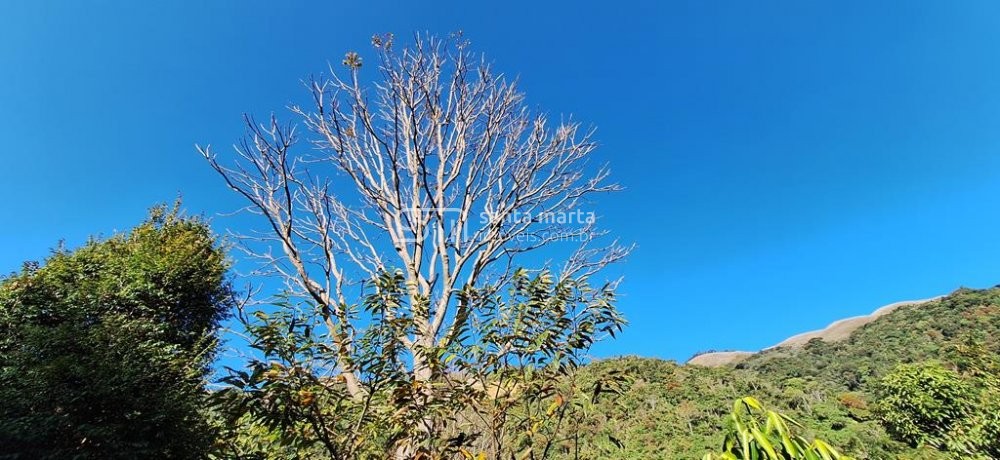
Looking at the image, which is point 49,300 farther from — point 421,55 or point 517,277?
point 517,277

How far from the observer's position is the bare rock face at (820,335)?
29188mm

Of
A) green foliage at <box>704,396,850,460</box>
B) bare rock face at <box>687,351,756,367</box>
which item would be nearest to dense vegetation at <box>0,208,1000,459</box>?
→ green foliage at <box>704,396,850,460</box>

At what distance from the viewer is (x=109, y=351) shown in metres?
3.88

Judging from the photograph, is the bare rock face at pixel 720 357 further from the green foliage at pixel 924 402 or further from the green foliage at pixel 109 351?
the green foliage at pixel 109 351

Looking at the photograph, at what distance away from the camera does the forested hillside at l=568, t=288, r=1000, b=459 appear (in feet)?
25.6

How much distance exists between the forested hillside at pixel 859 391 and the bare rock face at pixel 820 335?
1.81 metres

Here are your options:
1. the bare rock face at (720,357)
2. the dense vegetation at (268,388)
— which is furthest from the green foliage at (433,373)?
the bare rock face at (720,357)

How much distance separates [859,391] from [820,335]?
16200 mm

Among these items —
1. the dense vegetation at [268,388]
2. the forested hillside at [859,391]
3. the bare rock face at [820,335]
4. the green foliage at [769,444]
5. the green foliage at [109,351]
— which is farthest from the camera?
the bare rock face at [820,335]

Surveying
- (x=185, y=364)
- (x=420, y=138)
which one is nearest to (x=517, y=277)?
(x=420, y=138)

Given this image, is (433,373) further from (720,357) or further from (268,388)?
(720,357)

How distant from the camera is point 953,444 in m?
7.47

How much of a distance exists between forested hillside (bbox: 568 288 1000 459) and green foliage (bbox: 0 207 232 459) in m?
3.70

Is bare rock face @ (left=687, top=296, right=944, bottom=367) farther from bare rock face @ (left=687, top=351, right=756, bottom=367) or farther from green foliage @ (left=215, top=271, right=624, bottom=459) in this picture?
green foliage @ (left=215, top=271, right=624, bottom=459)
